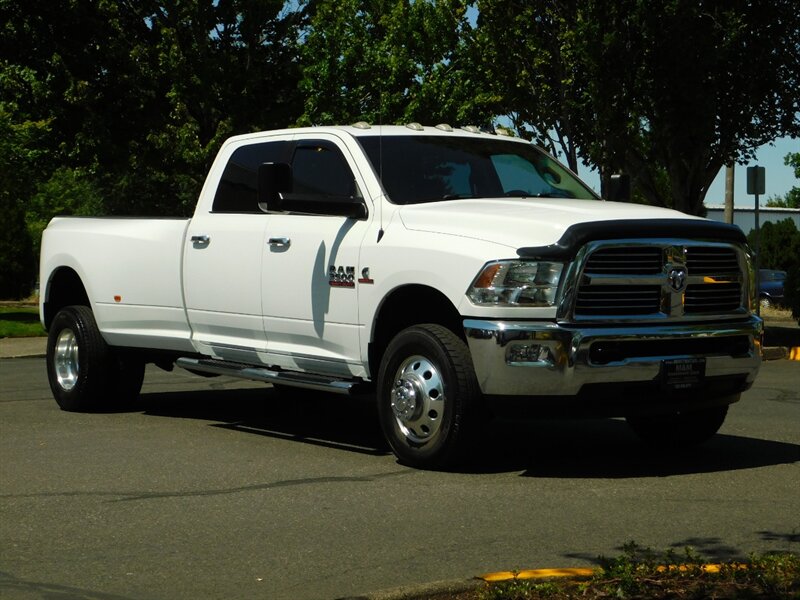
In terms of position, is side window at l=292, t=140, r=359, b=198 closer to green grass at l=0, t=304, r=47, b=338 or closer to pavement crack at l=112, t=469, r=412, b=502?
pavement crack at l=112, t=469, r=412, b=502

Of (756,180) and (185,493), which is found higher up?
(756,180)

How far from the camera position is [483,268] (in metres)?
7.96

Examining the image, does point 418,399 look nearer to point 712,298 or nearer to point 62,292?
point 712,298

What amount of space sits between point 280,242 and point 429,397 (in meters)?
1.85

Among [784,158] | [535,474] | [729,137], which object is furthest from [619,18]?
[784,158]

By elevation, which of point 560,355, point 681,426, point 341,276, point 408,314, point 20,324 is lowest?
point 20,324

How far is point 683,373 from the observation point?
8.23m

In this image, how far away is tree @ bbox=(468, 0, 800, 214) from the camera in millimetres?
20453

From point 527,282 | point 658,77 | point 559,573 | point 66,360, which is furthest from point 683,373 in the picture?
point 658,77

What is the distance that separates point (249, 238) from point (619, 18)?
12081mm

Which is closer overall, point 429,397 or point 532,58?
point 429,397

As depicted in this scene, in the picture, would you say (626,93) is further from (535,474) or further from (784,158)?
(784,158)

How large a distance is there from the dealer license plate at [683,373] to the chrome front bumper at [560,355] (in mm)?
35

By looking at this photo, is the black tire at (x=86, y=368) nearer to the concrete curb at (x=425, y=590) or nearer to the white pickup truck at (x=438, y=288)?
the white pickup truck at (x=438, y=288)
